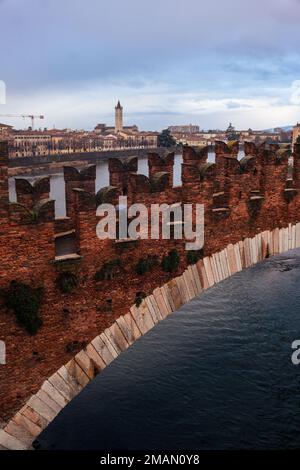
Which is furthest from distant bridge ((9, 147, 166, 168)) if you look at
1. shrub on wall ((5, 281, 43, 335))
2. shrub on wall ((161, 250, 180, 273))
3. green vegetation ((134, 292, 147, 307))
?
shrub on wall ((5, 281, 43, 335))

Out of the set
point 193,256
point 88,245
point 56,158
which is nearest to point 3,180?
point 88,245

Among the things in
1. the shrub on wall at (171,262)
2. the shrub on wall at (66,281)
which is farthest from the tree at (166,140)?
the shrub on wall at (66,281)

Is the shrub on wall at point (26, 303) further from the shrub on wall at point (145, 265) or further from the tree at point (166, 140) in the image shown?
the tree at point (166, 140)

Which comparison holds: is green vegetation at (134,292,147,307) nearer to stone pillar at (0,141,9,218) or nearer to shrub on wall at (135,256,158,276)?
shrub on wall at (135,256,158,276)

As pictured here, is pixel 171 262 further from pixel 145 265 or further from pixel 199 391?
pixel 199 391
